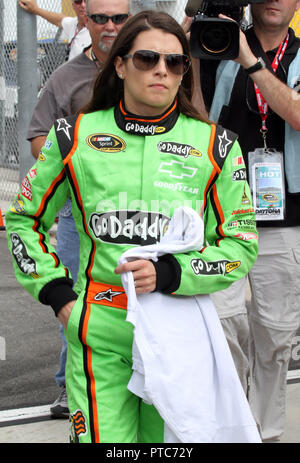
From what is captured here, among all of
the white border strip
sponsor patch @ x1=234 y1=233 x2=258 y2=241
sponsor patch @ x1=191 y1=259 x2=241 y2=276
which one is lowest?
the white border strip

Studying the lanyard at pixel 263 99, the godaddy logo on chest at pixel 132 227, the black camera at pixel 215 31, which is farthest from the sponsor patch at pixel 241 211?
the lanyard at pixel 263 99

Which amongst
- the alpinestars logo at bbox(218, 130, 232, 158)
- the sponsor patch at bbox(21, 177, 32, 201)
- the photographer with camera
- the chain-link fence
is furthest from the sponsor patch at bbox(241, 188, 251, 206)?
the chain-link fence

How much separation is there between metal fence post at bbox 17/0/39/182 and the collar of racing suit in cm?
597

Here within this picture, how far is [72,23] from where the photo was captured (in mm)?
6992

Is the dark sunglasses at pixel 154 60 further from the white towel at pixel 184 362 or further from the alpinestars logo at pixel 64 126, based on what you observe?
the white towel at pixel 184 362

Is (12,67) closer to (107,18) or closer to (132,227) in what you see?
(107,18)

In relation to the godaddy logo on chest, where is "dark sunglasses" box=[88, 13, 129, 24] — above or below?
above

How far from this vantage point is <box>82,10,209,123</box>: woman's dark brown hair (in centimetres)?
267

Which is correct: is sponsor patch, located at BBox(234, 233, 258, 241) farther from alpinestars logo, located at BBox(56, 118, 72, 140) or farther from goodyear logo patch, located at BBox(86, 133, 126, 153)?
alpinestars logo, located at BBox(56, 118, 72, 140)

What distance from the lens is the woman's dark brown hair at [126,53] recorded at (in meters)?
2.67

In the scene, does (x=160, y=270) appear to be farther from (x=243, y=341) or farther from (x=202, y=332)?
(x=243, y=341)
